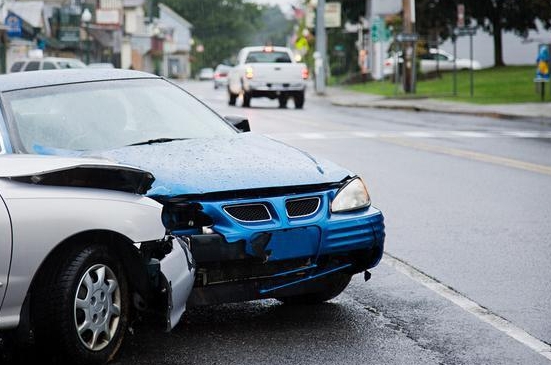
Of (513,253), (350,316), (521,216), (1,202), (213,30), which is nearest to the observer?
(1,202)

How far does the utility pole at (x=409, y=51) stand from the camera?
4378 cm

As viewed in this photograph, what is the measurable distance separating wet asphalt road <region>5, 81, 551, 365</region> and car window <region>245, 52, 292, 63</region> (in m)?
23.4

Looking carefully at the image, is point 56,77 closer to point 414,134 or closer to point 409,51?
point 414,134

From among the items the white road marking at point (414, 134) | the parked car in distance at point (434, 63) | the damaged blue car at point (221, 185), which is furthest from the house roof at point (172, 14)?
the damaged blue car at point (221, 185)

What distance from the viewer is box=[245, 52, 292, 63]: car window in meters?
40.1

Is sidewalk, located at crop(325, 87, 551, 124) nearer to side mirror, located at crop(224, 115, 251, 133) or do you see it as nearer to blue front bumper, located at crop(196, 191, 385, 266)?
side mirror, located at crop(224, 115, 251, 133)

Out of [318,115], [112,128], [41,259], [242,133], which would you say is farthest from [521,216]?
[318,115]

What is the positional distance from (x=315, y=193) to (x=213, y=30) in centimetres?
16389

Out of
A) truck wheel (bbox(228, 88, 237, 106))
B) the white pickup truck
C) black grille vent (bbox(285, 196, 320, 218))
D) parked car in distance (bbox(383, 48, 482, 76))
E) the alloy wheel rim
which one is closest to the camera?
the alloy wheel rim

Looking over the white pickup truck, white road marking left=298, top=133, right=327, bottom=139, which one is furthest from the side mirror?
the white pickup truck

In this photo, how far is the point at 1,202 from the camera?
212 inches

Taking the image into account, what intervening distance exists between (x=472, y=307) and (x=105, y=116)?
2.51 metres

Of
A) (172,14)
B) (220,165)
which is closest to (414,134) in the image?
(220,165)

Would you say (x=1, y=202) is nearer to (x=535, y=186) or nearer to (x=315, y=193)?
(x=315, y=193)
